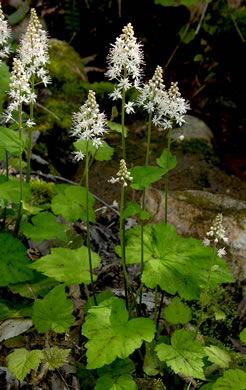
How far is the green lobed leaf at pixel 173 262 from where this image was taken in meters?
1.98

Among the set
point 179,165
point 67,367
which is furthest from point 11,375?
point 179,165

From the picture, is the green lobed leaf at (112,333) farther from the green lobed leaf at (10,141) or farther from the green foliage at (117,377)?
the green lobed leaf at (10,141)

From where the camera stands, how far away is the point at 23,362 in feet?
6.14

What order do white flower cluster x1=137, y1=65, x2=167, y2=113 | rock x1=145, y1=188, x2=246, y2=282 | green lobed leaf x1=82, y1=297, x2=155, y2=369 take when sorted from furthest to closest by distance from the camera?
rock x1=145, y1=188, x2=246, y2=282 < white flower cluster x1=137, y1=65, x2=167, y2=113 < green lobed leaf x1=82, y1=297, x2=155, y2=369

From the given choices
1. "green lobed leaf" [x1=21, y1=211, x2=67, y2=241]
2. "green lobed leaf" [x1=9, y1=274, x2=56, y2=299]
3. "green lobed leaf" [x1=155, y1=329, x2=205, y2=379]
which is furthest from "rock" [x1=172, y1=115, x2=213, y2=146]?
"green lobed leaf" [x1=155, y1=329, x2=205, y2=379]

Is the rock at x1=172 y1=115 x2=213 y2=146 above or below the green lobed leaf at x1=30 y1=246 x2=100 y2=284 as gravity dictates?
above

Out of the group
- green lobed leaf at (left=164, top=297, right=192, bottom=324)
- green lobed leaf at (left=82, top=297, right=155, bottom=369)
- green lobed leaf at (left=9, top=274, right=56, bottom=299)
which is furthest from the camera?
green lobed leaf at (left=9, top=274, right=56, bottom=299)

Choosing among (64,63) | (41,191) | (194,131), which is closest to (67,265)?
(41,191)

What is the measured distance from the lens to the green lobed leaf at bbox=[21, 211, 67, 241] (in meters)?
2.22

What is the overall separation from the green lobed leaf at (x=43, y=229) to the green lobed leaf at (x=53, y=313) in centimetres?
32

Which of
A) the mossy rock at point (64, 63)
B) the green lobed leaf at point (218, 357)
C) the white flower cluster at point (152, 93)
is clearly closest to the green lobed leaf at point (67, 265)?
the green lobed leaf at point (218, 357)

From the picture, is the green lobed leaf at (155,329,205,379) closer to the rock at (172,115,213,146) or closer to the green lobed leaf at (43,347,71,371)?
the green lobed leaf at (43,347,71,371)

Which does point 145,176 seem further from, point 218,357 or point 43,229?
point 218,357

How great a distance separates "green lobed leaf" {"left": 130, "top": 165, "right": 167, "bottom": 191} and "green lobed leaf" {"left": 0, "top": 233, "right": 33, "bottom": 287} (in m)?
0.80
